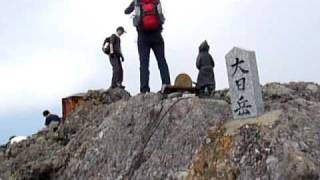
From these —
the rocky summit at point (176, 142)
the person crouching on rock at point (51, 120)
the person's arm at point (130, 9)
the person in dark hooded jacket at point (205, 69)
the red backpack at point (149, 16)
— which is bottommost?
the rocky summit at point (176, 142)

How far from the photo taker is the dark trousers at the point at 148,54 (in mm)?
10359

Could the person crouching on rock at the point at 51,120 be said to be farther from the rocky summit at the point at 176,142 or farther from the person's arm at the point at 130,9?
the person's arm at the point at 130,9

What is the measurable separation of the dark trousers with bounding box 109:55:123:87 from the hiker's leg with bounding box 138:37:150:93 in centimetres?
224

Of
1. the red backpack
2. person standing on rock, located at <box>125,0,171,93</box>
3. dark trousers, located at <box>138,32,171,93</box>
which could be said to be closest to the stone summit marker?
person standing on rock, located at <box>125,0,171,93</box>

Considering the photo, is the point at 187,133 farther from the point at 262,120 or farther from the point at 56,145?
the point at 56,145

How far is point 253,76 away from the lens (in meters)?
7.43

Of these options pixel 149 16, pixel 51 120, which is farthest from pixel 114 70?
pixel 149 16

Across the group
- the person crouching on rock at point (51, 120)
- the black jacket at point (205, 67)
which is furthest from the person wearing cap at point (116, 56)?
the black jacket at point (205, 67)

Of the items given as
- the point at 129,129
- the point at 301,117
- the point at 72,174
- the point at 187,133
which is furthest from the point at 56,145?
the point at 301,117

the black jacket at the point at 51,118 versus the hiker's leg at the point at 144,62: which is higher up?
the hiker's leg at the point at 144,62

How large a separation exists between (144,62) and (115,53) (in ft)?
8.23

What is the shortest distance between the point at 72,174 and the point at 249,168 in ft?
11.6

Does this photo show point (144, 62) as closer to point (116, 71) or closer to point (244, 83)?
point (116, 71)

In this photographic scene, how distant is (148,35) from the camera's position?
10383 mm
